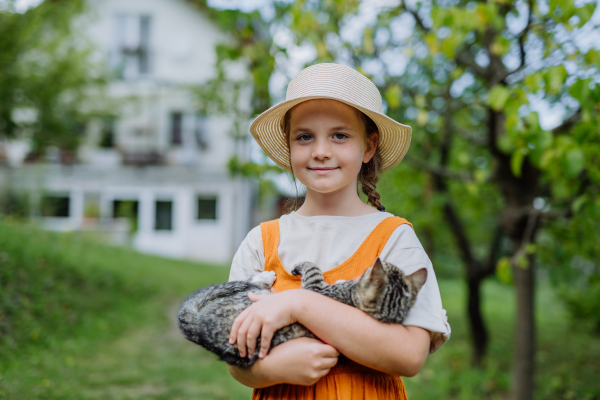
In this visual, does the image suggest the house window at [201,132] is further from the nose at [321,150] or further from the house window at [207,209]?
the nose at [321,150]

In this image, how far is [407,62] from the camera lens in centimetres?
531

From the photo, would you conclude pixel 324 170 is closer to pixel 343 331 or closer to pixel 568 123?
pixel 343 331

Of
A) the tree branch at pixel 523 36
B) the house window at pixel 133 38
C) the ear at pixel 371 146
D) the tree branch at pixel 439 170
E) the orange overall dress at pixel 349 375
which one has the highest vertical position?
the house window at pixel 133 38

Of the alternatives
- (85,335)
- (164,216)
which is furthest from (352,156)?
(164,216)

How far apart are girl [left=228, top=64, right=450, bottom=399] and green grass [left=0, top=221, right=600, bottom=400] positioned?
92.1 inches

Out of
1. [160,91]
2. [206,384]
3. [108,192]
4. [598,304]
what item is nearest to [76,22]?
[160,91]

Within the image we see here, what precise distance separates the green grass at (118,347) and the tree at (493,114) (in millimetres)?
988

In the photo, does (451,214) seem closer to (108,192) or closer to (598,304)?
(598,304)

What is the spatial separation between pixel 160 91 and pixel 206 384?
14.8m

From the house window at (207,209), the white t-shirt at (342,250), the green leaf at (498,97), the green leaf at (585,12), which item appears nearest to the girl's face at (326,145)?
the white t-shirt at (342,250)

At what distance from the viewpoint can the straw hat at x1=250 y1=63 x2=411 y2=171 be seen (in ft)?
5.08

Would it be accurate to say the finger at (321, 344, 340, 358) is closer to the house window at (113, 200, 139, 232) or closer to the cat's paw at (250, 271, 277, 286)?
the cat's paw at (250, 271, 277, 286)

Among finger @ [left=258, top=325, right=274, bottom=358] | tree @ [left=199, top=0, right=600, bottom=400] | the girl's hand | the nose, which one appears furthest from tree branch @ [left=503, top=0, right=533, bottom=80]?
finger @ [left=258, top=325, right=274, bottom=358]

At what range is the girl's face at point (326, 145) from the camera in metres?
1.56
